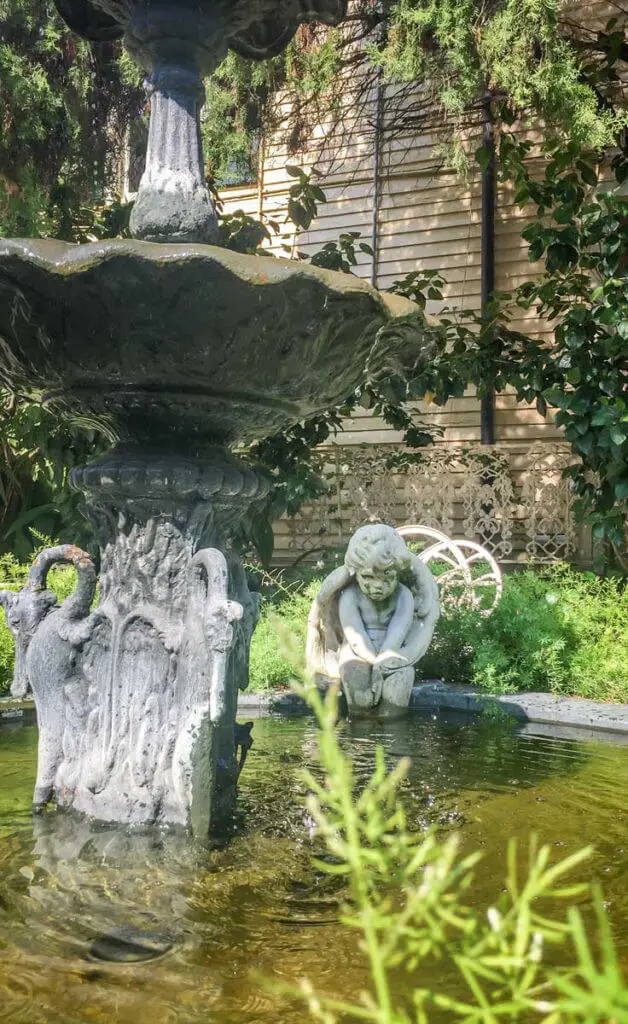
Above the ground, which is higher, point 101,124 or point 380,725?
point 101,124

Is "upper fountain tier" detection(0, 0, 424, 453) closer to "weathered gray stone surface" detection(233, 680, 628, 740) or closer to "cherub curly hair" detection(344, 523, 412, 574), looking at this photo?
"cherub curly hair" detection(344, 523, 412, 574)

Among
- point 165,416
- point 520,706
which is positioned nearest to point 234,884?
point 165,416

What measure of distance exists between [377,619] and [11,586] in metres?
2.76

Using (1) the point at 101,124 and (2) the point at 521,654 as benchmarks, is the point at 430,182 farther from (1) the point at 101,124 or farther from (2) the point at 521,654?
(2) the point at 521,654

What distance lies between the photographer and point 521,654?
19.1 ft

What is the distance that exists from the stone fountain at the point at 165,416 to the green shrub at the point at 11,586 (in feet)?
7.18

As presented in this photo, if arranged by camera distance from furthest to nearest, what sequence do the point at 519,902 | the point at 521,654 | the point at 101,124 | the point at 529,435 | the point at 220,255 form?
the point at 529,435, the point at 101,124, the point at 521,654, the point at 220,255, the point at 519,902

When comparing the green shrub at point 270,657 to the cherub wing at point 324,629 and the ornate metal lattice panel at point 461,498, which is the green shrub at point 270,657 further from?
the ornate metal lattice panel at point 461,498

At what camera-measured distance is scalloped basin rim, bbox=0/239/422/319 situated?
252 cm

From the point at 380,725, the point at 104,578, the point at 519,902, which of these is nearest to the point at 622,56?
the point at 380,725

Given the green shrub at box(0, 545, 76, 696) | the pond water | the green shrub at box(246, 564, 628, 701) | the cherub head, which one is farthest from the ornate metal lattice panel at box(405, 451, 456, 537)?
the pond water

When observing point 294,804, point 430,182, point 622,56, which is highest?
point 430,182

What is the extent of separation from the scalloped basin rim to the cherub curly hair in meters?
2.21

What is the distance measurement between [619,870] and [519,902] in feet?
7.83
